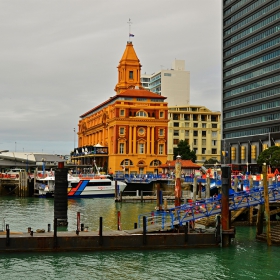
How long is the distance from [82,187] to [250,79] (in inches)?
2481

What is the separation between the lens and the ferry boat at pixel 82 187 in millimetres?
103500

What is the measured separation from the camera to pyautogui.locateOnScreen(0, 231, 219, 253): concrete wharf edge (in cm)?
3975

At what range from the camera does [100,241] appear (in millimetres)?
Result: 40594

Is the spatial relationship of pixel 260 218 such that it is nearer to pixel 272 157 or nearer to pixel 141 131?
pixel 272 157

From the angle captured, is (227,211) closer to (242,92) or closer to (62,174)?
(62,174)

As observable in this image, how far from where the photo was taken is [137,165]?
147250 millimetres

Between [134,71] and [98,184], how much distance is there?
231ft

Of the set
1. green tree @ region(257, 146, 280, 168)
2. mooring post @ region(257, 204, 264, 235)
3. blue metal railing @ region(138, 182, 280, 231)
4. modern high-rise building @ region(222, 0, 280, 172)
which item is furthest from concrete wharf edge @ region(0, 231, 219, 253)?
modern high-rise building @ region(222, 0, 280, 172)

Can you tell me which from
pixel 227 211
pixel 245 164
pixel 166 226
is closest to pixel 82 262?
pixel 166 226

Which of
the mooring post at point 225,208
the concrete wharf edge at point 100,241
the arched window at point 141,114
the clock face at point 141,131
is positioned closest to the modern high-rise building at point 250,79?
the clock face at point 141,131

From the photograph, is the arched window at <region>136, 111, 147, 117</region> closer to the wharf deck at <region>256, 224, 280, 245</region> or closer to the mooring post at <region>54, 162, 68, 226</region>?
the mooring post at <region>54, 162, 68, 226</region>

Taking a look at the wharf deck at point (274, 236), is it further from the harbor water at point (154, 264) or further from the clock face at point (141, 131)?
the clock face at point (141, 131)

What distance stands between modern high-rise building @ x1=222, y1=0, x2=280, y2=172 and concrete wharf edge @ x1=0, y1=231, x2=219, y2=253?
92153mm

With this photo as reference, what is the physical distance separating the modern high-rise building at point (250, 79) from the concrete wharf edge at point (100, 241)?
92.2 m
